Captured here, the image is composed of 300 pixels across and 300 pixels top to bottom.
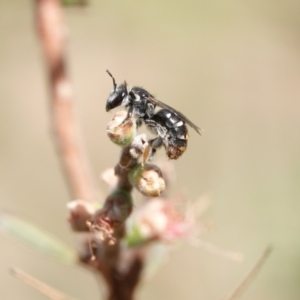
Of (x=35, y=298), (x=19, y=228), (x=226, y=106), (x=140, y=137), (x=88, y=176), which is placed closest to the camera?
(x=140, y=137)

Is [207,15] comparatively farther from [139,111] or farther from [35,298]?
[139,111]

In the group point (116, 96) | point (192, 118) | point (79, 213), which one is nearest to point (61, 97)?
point (116, 96)

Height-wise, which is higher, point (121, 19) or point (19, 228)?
point (121, 19)

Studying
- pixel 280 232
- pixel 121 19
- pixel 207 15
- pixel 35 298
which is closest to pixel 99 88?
pixel 121 19

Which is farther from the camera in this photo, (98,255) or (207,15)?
(207,15)

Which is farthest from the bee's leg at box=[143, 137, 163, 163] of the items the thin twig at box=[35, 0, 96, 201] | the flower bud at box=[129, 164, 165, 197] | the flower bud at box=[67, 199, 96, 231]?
the thin twig at box=[35, 0, 96, 201]

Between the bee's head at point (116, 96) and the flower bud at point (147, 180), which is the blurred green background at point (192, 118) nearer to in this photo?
the bee's head at point (116, 96)
